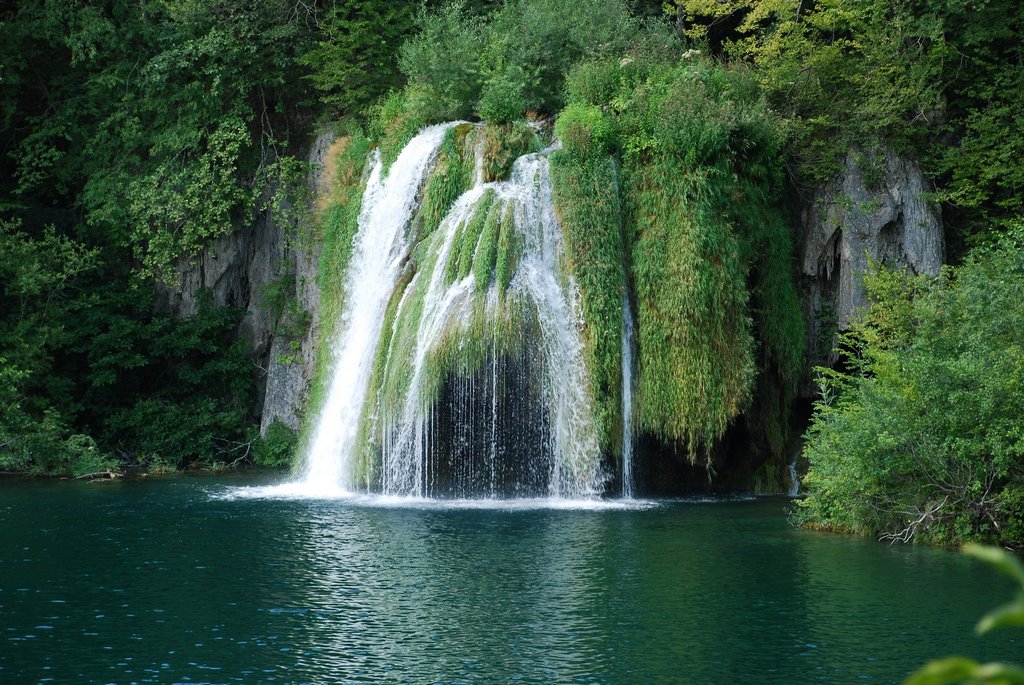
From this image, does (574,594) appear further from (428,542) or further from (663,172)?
(663,172)

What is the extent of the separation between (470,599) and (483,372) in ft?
23.0

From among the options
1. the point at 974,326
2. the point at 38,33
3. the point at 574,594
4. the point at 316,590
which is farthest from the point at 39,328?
the point at 974,326

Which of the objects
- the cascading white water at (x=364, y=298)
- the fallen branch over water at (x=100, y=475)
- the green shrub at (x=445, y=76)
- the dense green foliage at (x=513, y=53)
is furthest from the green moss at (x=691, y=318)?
the fallen branch over water at (x=100, y=475)

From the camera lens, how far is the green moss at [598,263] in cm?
1761

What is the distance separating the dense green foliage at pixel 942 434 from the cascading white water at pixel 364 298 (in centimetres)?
754

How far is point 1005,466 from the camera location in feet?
40.8

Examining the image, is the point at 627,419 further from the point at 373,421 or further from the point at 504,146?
the point at 504,146

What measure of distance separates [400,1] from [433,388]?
36.5 ft

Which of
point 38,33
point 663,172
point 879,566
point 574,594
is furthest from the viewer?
point 38,33

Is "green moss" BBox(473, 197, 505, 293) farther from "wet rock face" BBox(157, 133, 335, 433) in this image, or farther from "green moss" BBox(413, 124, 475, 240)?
"wet rock face" BBox(157, 133, 335, 433)

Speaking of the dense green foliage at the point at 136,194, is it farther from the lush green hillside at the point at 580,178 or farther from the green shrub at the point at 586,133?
the green shrub at the point at 586,133

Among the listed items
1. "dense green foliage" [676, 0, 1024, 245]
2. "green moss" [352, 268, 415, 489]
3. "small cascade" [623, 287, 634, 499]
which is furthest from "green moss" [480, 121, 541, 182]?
"dense green foliage" [676, 0, 1024, 245]

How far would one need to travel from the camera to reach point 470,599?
10.5m

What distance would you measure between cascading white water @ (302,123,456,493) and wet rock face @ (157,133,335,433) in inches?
134
